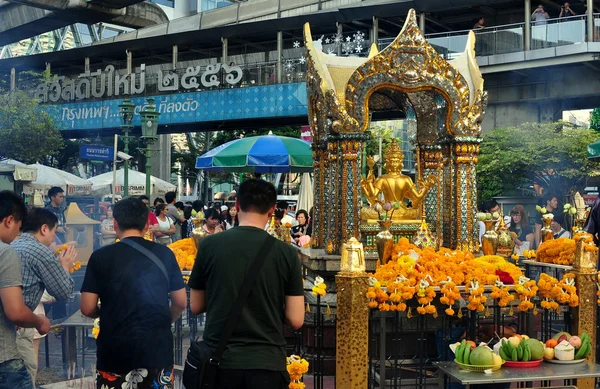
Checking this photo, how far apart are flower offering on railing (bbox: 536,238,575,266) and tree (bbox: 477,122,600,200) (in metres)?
21.5

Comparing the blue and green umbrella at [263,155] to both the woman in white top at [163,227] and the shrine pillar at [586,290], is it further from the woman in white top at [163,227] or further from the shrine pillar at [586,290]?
the shrine pillar at [586,290]

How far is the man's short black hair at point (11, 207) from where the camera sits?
520 centimetres

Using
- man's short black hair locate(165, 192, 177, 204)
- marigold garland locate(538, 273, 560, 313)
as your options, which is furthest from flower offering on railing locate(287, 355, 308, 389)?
man's short black hair locate(165, 192, 177, 204)

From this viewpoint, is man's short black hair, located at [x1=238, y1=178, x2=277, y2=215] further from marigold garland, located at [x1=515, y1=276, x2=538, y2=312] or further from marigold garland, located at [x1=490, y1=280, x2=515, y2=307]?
marigold garland, located at [x1=515, y1=276, x2=538, y2=312]

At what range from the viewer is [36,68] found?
148 feet

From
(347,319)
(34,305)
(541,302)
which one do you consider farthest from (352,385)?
(34,305)

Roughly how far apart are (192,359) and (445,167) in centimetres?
689

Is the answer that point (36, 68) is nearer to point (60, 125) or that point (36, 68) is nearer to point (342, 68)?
point (60, 125)

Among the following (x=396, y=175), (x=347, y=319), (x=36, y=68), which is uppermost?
(x=36, y=68)

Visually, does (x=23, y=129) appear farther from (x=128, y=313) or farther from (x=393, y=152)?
(x=128, y=313)

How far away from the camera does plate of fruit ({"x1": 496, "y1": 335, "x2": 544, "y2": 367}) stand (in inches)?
241

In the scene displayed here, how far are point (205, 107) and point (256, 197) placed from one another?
1187 inches

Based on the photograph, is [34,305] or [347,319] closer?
[34,305]

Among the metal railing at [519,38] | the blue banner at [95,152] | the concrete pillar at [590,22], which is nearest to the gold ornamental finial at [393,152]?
the blue banner at [95,152]
